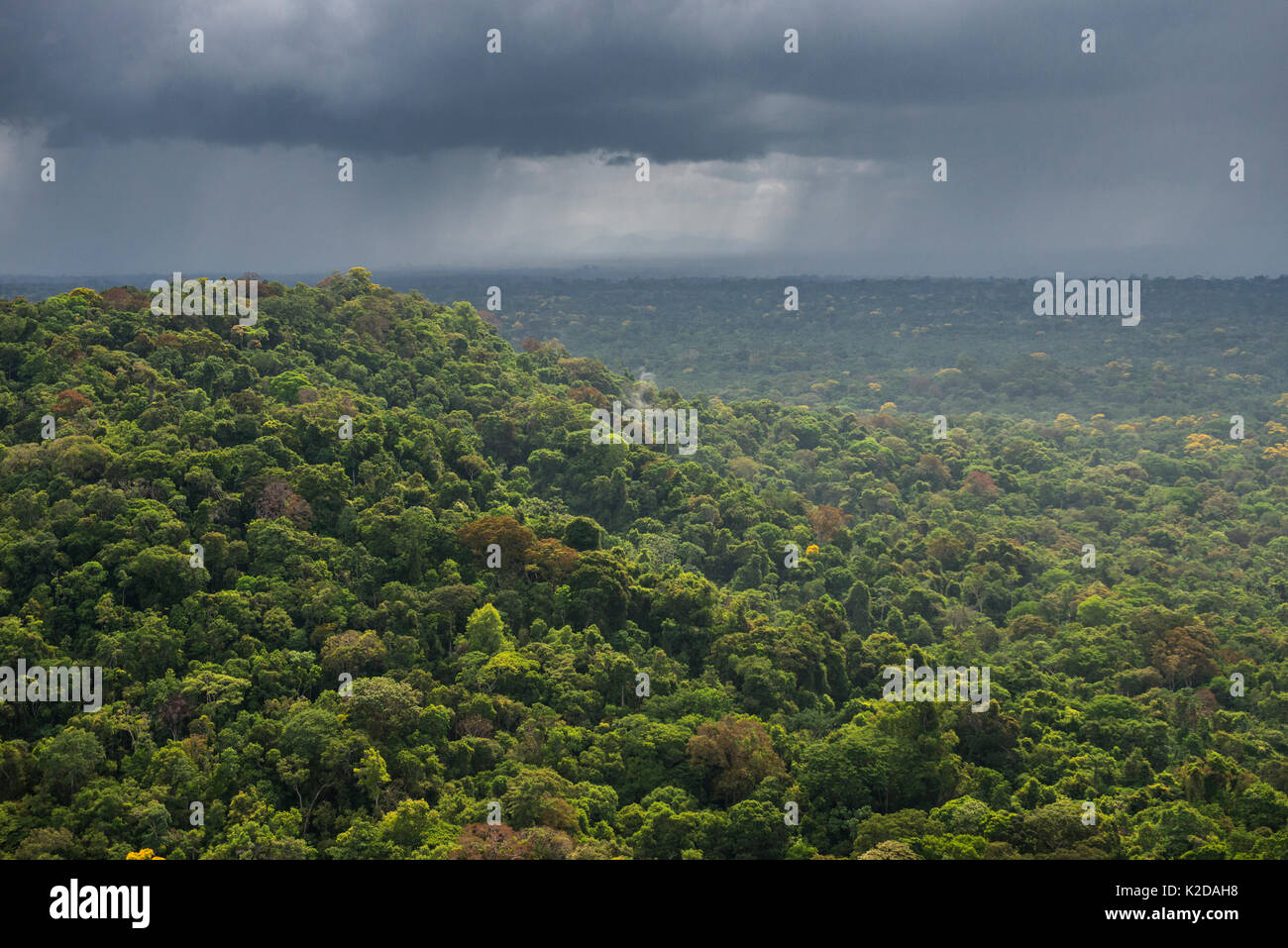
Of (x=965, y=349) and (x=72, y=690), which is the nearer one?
(x=72, y=690)

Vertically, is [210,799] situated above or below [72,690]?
below

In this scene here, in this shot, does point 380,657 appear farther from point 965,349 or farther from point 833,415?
point 965,349

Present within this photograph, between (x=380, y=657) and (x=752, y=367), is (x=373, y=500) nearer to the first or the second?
(x=380, y=657)

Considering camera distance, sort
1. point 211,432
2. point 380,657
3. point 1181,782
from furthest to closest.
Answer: point 211,432 → point 380,657 → point 1181,782

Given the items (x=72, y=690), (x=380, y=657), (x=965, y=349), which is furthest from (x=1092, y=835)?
(x=965, y=349)

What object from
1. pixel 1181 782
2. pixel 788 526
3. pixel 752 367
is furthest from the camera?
pixel 752 367

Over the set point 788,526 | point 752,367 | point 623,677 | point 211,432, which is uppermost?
point 752,367
